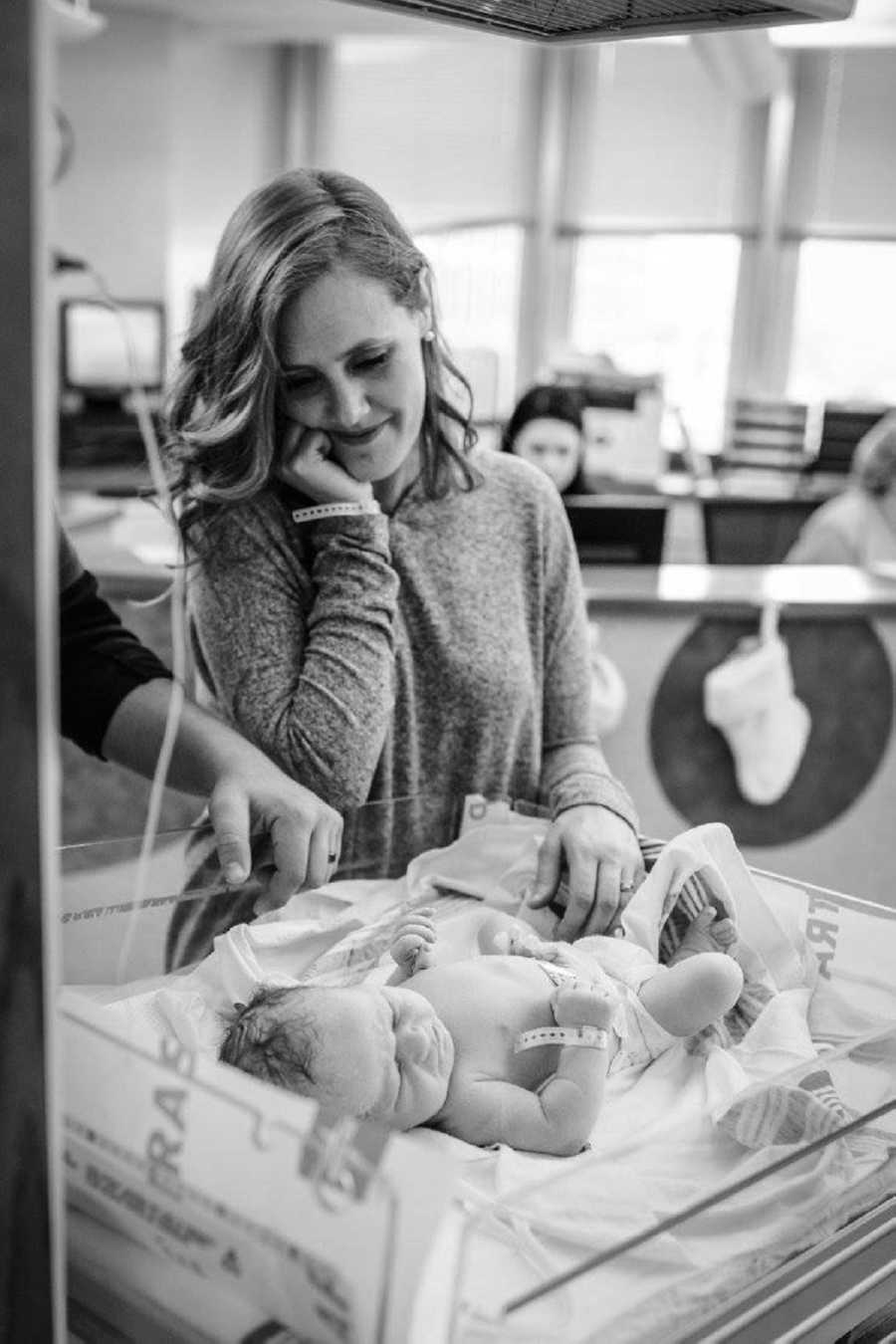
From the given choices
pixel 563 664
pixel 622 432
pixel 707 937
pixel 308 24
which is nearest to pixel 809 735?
pixel 563 664

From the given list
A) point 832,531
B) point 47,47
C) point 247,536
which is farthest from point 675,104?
point 47,47

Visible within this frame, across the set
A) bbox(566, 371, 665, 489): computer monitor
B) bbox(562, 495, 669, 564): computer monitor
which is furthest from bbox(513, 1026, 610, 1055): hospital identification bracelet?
bbox(566, 371, 665, 489): computer monitor

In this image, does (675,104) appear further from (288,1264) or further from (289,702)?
(288,1264)

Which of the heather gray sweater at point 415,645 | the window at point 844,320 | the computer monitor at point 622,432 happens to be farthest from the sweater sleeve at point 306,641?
the window at point 844,320

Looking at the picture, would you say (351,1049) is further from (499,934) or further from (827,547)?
(827,547)

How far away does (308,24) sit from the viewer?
29.1ft

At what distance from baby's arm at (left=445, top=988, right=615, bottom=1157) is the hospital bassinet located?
18mm

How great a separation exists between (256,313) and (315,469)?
0.50ft

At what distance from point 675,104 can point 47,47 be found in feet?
33.6

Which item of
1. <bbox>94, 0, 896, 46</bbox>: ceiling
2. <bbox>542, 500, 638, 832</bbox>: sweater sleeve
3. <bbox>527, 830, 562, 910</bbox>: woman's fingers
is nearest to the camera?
<bbox>527, 830, 562, 910</bbox>: woman's fingers

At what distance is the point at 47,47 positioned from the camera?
0.50 meters

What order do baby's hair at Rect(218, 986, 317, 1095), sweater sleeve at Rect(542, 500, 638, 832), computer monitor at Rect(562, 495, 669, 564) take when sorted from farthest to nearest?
1. computer monitor at Rect(562, 495, 669, 564)
2. sweater sleeve at Rect(542, 500, 638, 832)
3. baby's hair at Rect(218, 986, 317, 1095)

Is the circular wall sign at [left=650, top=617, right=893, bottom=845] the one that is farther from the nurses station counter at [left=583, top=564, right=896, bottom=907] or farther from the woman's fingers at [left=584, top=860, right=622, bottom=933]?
the woman's fingers at [left=584, top=860, right=622, bottom=933]

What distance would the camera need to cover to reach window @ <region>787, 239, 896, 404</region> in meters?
9.76
